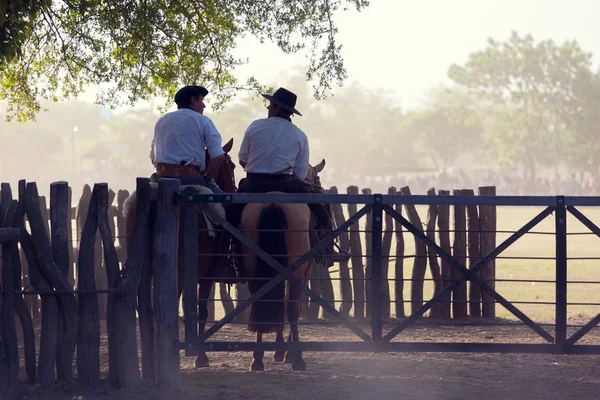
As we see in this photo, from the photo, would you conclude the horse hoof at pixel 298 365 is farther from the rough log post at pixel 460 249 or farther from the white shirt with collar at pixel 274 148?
the rough log post at pixel 460 249

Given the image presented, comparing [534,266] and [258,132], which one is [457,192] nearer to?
[258,132]

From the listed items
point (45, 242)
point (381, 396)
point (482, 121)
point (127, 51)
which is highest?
point (482, 121)

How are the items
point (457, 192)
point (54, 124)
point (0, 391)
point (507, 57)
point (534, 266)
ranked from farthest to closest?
point (54, 124)
point (507, 57)
point (534, 266)
point (457, 192)
point (0, 391)

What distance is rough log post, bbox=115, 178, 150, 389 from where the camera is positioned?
265 inches

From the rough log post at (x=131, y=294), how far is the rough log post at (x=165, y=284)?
4.0 inches

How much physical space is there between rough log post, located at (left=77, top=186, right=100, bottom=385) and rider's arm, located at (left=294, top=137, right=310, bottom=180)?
2076mm

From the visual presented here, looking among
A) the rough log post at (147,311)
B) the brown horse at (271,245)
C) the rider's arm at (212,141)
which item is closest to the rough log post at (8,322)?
the rough log post at (147,311)

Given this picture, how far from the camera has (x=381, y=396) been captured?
22.4 ft

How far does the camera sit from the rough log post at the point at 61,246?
22.1 feet

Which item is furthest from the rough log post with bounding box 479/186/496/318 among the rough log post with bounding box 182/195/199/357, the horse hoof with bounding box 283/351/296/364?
the rough log post with bounding box 182/195/199/357

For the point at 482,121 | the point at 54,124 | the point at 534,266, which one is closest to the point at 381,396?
the point at 534,266

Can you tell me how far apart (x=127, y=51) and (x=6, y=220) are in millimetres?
6698

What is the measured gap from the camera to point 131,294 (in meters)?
6.79

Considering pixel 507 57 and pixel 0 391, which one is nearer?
pixel 0 391
